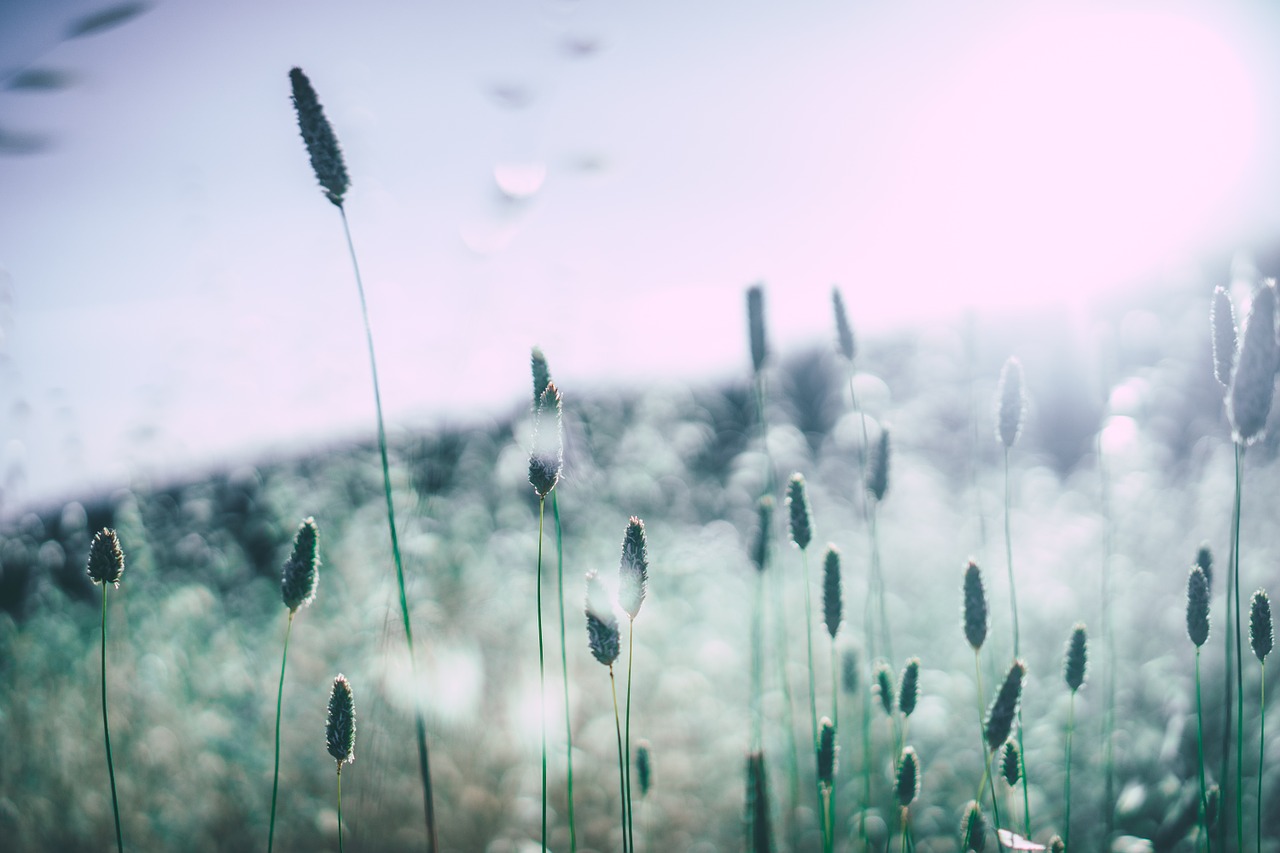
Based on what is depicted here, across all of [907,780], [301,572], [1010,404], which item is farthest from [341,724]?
[1010,404]

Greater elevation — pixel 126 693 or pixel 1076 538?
pixel 1076 538

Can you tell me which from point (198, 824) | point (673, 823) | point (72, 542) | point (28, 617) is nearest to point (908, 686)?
point (673, 823)

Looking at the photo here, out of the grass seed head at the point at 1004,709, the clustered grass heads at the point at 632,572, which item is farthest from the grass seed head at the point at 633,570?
the grass seed head at the point at 1004,709

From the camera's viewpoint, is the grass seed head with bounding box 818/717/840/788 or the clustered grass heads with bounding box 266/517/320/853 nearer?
the clustered grass heads with bounding box 266/517/320/853

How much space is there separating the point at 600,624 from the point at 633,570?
8 centimetres

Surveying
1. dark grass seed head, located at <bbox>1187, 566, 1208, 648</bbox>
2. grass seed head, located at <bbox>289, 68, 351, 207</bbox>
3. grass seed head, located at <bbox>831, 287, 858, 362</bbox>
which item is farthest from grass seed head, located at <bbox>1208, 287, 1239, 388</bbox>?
grass seed head, located at <bbox>289, 68, 351, 207</bbox>

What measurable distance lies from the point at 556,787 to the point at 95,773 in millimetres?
1781

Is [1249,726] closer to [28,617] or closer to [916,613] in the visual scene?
[916,613]

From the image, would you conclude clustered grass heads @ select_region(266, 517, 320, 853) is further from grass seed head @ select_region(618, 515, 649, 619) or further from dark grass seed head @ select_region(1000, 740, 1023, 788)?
dark grass seed head @ select_region(1000, 740, 1023, 788)

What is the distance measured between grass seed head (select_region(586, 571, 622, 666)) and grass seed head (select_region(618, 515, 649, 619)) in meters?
0.02

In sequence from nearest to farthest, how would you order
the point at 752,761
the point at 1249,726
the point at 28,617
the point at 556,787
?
the point at 752,761 → the point at 1249,726 → the point at 556,787 → the point at 28,617

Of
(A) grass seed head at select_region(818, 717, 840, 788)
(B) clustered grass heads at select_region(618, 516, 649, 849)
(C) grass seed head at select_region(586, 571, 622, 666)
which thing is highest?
(B) clustered grass heads at select_region(618, 516, 649, 849)

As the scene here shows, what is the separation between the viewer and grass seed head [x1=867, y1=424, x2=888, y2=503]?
1.49 m

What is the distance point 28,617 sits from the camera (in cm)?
409
